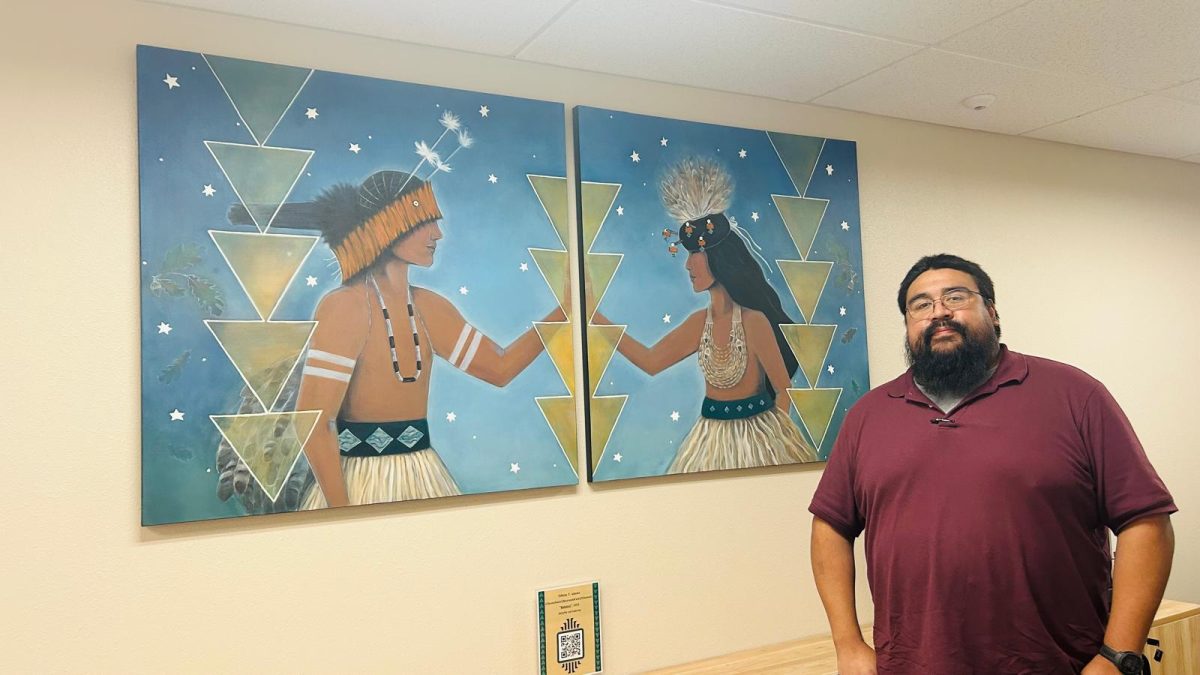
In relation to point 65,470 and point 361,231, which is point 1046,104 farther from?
point 65,470

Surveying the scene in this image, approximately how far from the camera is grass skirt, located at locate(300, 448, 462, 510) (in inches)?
92.7

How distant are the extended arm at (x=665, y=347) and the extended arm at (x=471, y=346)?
0.25m

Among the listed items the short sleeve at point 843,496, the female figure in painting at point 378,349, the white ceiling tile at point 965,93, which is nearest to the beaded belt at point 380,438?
the female figure in painting at point 378,349

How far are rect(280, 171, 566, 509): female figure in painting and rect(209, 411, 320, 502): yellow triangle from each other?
0.04m

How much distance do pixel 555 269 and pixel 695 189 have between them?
0.58 metres

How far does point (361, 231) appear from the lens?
2.43 metres

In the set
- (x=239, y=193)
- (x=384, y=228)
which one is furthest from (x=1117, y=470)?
(x=239, y=193)

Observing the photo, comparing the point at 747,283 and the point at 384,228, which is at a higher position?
the point at 384,228

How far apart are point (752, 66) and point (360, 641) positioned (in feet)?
6.65

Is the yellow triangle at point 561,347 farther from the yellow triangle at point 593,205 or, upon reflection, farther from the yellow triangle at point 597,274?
the yellow triangle at point 593,205

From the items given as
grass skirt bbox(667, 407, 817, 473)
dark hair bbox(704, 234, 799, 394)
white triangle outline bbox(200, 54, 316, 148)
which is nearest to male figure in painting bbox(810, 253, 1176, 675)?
grass skirt bbox(667, 407, 817, 473)

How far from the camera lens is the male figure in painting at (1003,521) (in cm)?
191

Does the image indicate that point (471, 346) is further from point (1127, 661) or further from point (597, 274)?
point (1127, 661)

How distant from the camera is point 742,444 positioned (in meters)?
2.98
